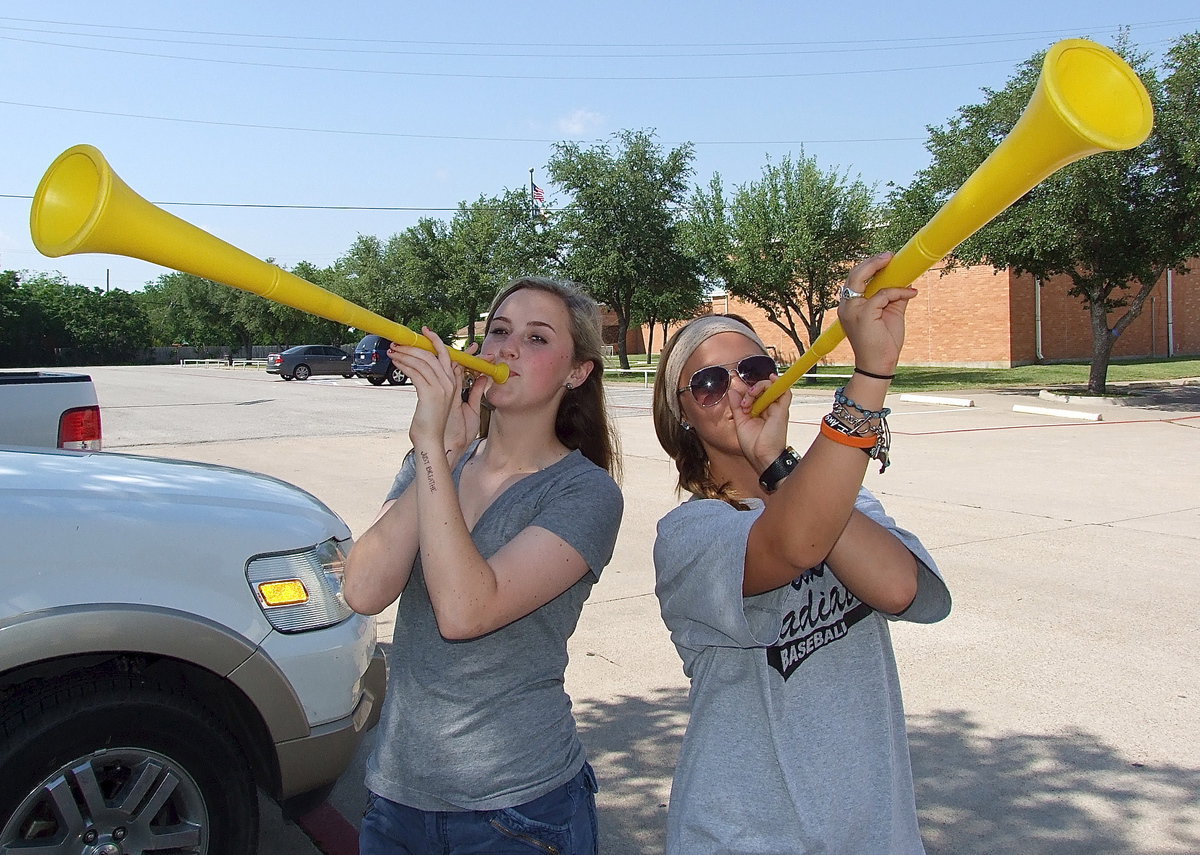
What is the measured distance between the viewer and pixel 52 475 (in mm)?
2814

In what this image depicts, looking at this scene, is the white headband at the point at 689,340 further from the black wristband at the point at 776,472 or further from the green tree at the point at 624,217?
the green tree at the point at 624,217

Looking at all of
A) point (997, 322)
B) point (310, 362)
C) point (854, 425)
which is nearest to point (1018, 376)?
point (997, 322)

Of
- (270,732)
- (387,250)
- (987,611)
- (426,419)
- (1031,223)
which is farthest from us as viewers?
(387,250)

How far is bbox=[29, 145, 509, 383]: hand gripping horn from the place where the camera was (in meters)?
1.44

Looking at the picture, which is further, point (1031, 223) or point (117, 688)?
point (1031, 223)

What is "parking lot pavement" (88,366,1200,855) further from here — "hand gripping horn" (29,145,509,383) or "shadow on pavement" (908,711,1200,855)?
"hand gripping horn" (29,145,509,383)

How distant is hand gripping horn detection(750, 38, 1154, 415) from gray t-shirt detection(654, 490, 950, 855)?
1.92 ft

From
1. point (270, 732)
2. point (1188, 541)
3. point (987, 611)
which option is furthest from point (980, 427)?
point (270, 732)

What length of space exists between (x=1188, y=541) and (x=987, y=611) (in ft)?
8.96

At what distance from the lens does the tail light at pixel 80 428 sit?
5.43m

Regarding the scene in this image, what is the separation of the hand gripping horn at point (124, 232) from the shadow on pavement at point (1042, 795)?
2.89 metres

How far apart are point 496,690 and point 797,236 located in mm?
31286

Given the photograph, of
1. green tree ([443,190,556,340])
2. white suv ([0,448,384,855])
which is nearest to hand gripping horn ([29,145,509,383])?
white suv ([0,448,384,855])

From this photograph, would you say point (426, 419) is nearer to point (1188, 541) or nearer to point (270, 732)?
point (270, 732)
